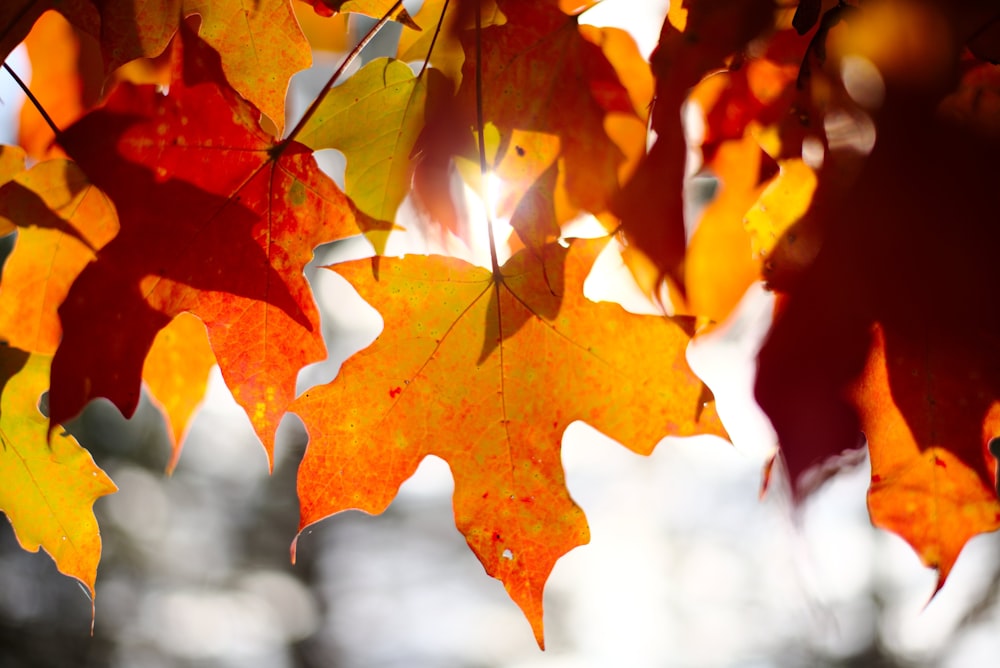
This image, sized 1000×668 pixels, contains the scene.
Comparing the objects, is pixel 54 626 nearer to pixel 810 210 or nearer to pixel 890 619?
pixel 890 619

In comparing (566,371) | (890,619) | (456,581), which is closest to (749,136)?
(566,371)

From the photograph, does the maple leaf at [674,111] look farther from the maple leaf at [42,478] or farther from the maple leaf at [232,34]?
the maple leaf at [42,478]

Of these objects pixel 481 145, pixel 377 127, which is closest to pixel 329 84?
pixel 377 127

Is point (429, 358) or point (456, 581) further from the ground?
point (429, 358)

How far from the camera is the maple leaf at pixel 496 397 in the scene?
2.12ft

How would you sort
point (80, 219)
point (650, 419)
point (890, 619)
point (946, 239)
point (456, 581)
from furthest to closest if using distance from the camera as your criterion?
point (456, 581), point (890, 619), point (80, 219), point (650, 419), point (946, 239)

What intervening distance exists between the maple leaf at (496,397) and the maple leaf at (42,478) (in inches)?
10.5

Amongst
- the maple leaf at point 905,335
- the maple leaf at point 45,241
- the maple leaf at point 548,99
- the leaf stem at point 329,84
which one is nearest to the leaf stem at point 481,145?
the maple leaf at point 548,99

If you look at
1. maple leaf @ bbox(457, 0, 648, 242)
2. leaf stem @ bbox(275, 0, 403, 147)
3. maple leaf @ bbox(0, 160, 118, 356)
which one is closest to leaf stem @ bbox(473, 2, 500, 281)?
maple leaf @ bbox(457, 0, 648, 242)

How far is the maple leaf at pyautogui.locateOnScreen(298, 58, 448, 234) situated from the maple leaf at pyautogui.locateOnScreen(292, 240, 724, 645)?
0.09 m

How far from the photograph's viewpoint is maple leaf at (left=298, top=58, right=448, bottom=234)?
0.72m

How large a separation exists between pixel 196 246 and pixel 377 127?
0.69 feet

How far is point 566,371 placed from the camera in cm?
69

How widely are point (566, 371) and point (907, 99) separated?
349mm
